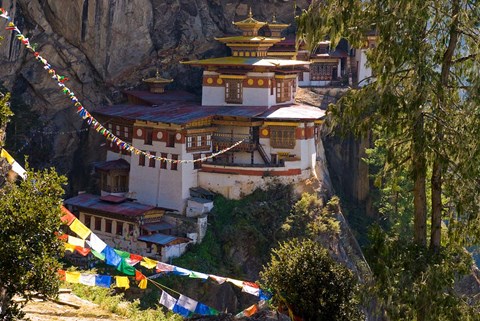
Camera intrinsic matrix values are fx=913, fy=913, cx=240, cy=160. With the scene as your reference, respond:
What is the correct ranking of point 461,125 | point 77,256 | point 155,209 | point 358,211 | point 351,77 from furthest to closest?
point 351,77
point 358,211
point 155,209
point 77,256
point 461,125

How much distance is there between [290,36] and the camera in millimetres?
54125

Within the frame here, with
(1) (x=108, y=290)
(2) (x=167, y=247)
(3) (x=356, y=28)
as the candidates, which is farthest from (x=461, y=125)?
(2) (x=167, y=247)

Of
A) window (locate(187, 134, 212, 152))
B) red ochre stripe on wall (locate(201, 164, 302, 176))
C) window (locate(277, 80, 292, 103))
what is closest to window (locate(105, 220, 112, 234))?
window (locate(187, 134, 212, 152))

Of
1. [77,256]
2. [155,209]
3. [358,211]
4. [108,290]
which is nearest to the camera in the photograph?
[108,290]

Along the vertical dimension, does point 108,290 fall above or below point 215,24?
below

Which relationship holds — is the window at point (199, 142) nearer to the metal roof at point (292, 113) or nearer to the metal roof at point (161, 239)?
the metal roof at point (292, 113)

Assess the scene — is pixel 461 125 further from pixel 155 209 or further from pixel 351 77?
pixel 351 77

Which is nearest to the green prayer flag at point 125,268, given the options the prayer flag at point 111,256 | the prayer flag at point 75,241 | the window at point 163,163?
the prayer flag at point 111,256

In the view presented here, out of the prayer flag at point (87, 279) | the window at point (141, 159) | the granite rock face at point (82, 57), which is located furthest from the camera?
the granite rock face at point (82, 57)

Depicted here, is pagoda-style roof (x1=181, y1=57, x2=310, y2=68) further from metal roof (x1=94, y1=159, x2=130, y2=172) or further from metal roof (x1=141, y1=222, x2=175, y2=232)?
metal roof (x1=141, y1=222, x2=175, y2=232)

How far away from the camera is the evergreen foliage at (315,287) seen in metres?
18.4

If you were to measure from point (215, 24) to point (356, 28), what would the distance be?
114 ft

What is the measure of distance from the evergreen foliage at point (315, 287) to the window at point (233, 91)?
24.7 m

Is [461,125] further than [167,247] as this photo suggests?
No
